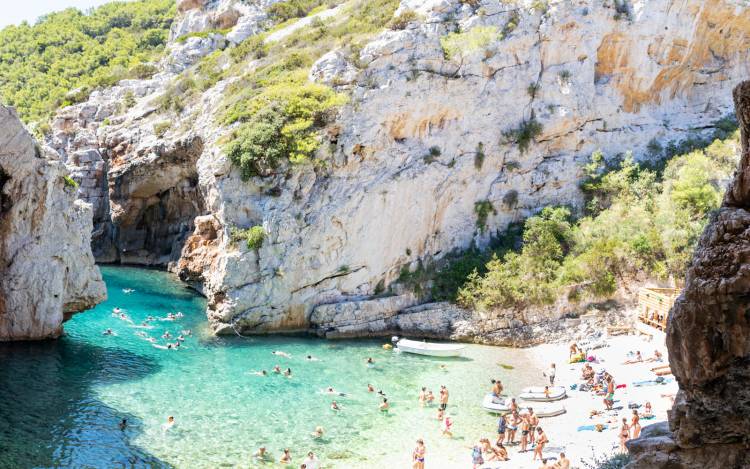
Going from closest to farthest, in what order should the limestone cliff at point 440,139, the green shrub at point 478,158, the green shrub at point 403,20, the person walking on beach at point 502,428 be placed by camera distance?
the person walking on beach at point 502,428
the limestone cliff at point 440,139
the green shrub at point 478,158
the green shrub at point 403,20

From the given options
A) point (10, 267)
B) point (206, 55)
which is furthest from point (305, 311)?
point (206, 55)

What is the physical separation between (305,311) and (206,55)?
99.6ft

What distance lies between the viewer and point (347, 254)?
29.1 m

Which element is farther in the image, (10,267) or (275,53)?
(275,53)

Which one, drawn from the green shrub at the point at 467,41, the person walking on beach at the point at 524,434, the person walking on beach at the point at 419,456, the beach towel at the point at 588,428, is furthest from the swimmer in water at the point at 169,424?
the green shrub at the point at 467,41

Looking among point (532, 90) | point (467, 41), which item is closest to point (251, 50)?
point (467, 41)

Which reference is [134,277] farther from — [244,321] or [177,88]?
[244,321]

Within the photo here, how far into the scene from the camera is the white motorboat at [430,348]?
25.0 metres

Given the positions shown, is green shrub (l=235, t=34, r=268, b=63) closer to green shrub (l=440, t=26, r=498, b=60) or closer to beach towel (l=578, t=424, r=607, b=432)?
green shrub (l=440, t=26, r=498, b=60)

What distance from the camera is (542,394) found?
20219mm

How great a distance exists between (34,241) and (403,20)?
22.0 meters

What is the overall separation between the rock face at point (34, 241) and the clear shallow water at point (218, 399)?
4.12 ft

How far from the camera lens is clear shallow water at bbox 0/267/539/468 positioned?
15.6m

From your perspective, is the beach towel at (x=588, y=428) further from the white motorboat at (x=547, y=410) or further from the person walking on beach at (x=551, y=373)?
the person walking on beach at (x=551, y=373)
